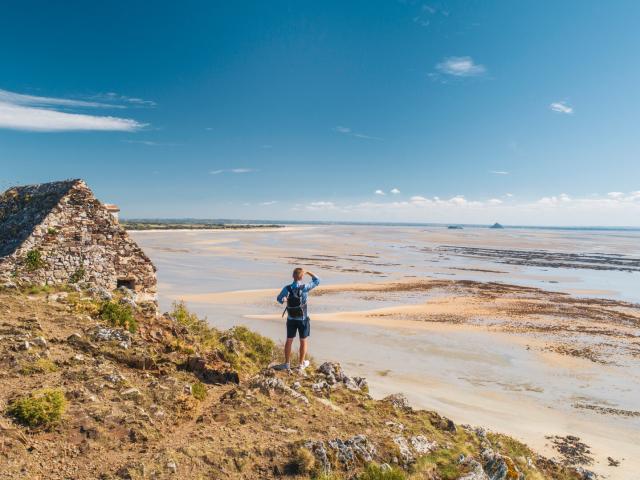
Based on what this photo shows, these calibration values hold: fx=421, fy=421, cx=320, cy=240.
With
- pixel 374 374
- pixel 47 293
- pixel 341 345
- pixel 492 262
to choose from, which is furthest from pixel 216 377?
pixel 492 262

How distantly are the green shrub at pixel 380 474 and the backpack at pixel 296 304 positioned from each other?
437cm

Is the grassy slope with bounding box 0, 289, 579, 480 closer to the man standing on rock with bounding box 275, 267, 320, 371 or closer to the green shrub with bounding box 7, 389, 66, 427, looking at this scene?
the green shrub with bounding box 7, 389, 66, 427

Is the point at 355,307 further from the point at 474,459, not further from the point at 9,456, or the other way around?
the point at 9,456

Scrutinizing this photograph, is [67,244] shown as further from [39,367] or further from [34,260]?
[39,367]

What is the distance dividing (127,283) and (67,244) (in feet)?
7.06

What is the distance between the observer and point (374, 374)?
17359 millimetres

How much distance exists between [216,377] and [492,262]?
62.7 m

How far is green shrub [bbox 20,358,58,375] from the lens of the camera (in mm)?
7816

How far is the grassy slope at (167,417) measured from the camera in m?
6.47

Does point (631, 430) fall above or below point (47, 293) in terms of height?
below

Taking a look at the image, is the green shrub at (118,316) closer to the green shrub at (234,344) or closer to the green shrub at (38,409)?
the green shrub at (234,344)

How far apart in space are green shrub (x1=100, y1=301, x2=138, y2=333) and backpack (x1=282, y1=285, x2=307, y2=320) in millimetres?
3972

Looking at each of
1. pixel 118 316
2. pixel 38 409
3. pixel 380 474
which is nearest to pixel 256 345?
pixel 118 316

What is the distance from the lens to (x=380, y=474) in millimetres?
7328
